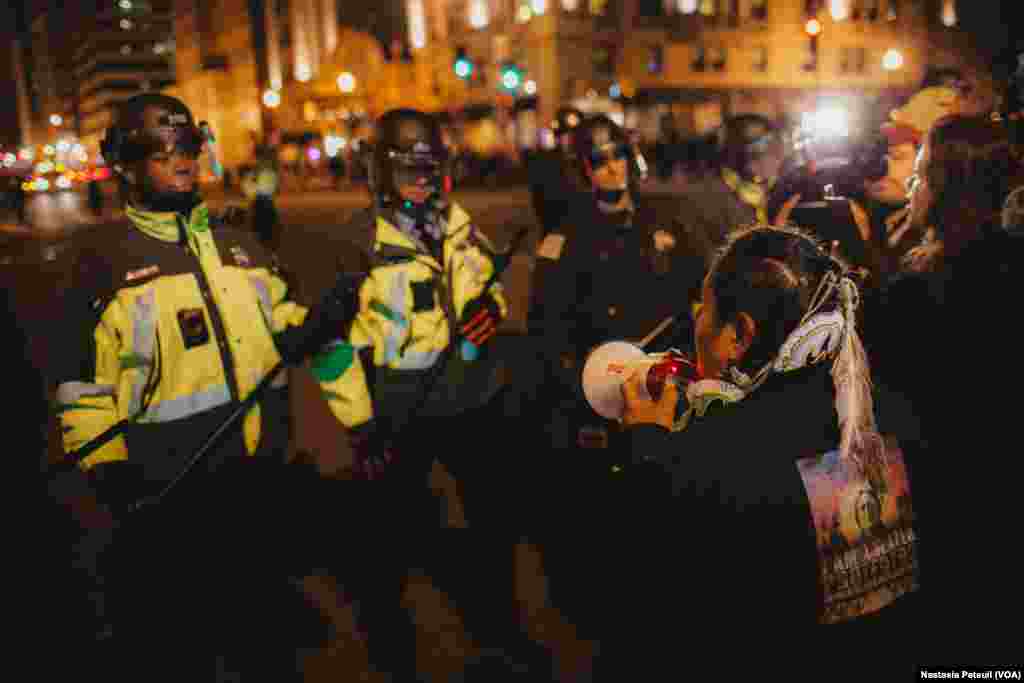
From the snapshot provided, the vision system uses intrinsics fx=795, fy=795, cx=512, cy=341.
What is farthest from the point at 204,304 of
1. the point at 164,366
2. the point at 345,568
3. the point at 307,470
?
the point at 307,470

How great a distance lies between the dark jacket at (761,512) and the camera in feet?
5.54

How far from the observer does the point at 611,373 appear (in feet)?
6.35

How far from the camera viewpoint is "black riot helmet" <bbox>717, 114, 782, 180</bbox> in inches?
283

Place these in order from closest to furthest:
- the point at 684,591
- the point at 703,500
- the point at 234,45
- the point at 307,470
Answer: the point at 703,500 → the point at 684,591 → the point at 307,470 → the point at 234,45

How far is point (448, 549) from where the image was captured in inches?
171

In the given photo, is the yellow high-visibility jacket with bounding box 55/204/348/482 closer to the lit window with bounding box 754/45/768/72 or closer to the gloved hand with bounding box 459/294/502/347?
the gloved hand with bounding box 459/294/502/347

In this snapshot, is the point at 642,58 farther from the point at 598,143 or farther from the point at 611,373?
the point at 611,373

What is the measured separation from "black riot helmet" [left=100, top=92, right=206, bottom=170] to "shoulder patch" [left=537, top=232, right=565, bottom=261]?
1.70 metres

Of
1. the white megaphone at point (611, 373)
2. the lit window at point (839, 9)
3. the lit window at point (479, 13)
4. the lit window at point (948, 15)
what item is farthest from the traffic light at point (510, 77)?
the lit window at point (948, 15)

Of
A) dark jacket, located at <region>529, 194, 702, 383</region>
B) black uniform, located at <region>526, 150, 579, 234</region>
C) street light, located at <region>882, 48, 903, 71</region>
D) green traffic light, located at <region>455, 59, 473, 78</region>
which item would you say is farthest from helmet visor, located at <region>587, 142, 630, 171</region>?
street light, located at <region>882, 48, 903, 71</region>

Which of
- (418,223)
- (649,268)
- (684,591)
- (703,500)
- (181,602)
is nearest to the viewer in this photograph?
(703,500)

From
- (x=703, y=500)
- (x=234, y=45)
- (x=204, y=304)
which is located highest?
(x=234, y=45)

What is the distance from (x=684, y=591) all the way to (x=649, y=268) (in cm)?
245

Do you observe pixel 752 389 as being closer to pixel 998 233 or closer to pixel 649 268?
pixel 998 233
